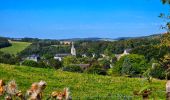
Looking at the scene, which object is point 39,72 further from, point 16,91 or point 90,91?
point 16,91

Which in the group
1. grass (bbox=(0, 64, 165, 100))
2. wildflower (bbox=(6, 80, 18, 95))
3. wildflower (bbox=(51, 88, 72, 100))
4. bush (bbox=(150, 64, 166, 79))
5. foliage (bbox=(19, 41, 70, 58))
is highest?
wildflower (bbox=(6, 80, 18, 95))

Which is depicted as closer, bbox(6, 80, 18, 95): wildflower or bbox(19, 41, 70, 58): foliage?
bbox(6, 80, 18, 95): wildflower

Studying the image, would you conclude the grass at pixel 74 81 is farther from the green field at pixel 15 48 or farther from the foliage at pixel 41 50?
the foliage at pixel 41 50

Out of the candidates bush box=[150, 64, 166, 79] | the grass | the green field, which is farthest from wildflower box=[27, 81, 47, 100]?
the green field

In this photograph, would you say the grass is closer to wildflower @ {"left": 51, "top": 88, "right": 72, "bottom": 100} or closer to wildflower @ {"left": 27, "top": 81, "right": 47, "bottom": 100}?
wildflower @ {"left": 51, "top": 88, "right": 72, "bottom": 100}

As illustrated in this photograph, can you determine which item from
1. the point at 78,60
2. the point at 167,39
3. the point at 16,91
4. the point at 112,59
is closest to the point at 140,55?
the point at 112,59

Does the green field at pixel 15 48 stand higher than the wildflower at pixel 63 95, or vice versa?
the wildflower at pixel 63 95

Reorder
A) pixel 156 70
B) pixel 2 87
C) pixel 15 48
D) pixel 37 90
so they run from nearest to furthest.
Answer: pixel 37 90
pixel 2 87
pixel 156 70
pixel 15 48

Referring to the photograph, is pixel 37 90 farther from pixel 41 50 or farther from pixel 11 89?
pixel 41 50

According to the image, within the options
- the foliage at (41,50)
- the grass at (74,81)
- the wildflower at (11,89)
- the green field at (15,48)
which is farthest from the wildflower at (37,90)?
the foliage at (41,50)

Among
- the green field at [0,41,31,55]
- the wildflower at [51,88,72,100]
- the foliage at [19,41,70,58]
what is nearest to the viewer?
the wildflower at [51,88,72,100]

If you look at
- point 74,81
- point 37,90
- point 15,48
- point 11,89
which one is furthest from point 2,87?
point 15,48

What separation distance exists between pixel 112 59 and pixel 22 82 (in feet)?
424

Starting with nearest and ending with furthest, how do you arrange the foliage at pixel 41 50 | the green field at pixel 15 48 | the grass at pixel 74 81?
the grass at pixel 74 81 < the green field at pixel 15 48 < the foliage at pixel 41 50
